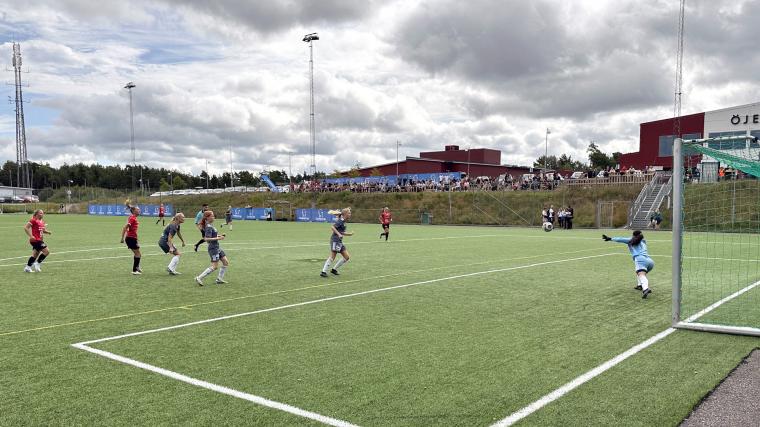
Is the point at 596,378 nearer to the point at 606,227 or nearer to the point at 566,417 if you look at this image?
the point at 566,417

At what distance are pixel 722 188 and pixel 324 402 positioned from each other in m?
30.1

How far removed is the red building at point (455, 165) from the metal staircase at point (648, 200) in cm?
4043

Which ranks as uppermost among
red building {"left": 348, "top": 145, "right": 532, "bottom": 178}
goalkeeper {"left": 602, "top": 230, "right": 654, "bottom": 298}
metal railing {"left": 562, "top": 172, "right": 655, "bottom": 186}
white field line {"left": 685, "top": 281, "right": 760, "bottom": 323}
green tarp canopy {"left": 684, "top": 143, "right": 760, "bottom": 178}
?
red building {"left": 348, "top": 145, "right": 532, "bottom": 178}

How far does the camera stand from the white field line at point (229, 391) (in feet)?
16.9

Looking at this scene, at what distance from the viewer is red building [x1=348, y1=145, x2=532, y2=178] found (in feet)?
294

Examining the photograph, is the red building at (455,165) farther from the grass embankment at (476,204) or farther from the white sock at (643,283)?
the white sock at (643,283)

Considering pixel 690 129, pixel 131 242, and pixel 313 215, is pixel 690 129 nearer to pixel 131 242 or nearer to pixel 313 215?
pixel 313 215

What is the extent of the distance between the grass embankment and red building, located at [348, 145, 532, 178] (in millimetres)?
23556

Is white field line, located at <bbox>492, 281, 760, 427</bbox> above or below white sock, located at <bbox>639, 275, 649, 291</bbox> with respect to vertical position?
below

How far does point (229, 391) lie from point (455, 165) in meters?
86.7

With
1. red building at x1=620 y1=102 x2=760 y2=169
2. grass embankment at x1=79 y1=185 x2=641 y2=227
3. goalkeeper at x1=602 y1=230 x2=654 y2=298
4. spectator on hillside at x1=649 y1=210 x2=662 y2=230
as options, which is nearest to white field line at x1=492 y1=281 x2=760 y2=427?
goalkeeper at x1=602 y1=230 x2=654 y2=298

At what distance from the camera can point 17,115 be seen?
9219cm

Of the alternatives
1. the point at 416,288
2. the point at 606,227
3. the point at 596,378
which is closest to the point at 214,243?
the point at 416,288

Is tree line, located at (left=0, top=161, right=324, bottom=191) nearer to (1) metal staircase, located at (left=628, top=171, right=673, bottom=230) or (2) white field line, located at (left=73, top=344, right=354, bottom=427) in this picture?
(1) metal staircase, located at (left=628, top=171, right=673, bottom=230)
